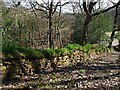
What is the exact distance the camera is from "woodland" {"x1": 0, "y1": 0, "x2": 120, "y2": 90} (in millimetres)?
7732

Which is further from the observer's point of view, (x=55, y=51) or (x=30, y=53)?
(x=55, y=51)

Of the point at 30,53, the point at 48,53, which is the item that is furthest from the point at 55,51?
the point at 30,53

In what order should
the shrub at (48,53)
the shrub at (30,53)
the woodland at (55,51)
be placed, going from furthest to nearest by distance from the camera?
the shrub at (48,53) < the shrub at (30,53) < the woodland at (55,51)

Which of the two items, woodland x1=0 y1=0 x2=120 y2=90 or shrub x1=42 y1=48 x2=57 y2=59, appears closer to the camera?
woodland x1=0 y1=0 x2=120 y2=90

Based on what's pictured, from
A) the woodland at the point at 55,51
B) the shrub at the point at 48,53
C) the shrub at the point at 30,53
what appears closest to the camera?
the woodland at the point at 55,51

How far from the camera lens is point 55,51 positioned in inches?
471

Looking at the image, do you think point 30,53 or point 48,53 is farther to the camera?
point 48,53

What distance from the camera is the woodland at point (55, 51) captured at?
7.73 meters

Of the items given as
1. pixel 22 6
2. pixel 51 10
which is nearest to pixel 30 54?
pixel 51 10

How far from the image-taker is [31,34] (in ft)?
88.5

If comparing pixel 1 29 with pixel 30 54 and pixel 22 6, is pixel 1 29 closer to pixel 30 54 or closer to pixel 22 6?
pixel 22 6

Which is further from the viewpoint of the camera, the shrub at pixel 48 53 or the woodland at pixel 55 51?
the shrub at pixel 48 53

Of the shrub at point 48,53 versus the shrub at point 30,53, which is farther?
the shrub at point 48,53

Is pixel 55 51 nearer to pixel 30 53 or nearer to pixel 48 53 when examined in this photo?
pixel 48 53
